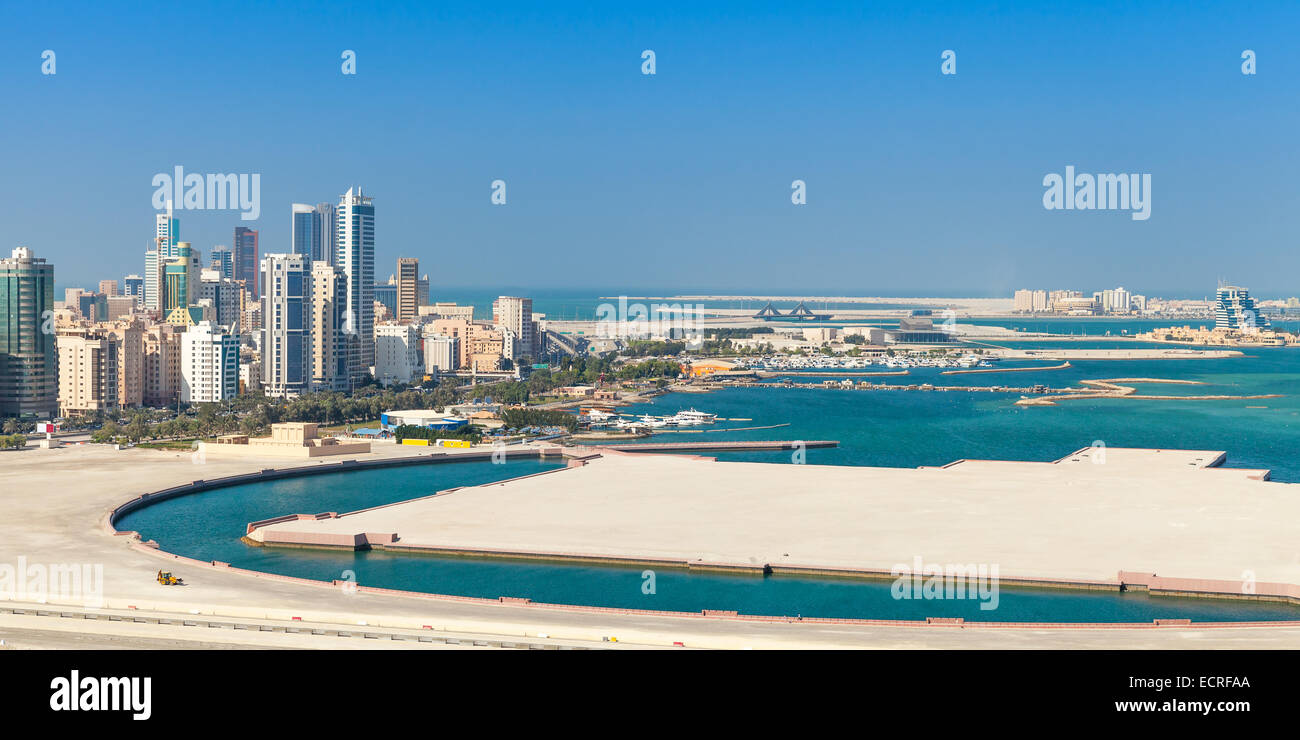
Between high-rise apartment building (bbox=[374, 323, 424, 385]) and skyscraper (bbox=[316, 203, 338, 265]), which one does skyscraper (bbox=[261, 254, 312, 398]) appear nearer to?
high-rise apartment building (bbox=[374, 323, 424, 385])

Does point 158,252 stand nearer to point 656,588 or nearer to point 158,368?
point 158,368

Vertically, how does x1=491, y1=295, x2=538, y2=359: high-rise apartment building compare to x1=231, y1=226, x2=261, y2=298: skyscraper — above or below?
below

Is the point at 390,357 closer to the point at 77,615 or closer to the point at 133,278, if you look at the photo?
the point at 77,615

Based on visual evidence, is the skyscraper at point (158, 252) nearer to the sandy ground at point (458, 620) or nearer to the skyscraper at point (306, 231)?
the skyscraper at point (306, 231)

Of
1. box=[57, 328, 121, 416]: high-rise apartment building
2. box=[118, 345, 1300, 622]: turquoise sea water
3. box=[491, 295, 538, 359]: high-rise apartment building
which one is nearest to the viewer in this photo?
box=[118, 345, 1300, 622]: turquoise sea water

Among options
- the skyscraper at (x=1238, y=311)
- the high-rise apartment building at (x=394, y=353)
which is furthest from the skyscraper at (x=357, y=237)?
the skyscraper at (x=1238, y=311)

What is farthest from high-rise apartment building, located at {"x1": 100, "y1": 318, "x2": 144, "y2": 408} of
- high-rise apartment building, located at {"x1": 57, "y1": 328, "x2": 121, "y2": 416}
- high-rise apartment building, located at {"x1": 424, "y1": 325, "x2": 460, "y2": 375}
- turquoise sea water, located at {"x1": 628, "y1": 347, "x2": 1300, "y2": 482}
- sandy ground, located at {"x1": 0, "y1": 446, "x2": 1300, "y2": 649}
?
sandy ground, located at {"x1": 0, "y1": 446, "x2": 1300, "y2": 649}

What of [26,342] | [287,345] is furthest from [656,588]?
[287,345]

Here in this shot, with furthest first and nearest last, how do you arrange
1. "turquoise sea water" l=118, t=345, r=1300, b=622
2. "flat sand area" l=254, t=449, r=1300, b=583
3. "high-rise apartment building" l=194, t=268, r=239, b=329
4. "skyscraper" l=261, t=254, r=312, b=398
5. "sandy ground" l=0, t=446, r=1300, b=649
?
"high-rise apartment building" l=194, t=268, r=239, b=329, "skyscraper" l=261, t=254, r=312, b=398, "flat sand area" l=254, t=449, r=1300, b=583, "turquoise sea water" l=118, t=345, r=1300, b=622, "sandy ground" l=0, t=446, r=1300, b=649
